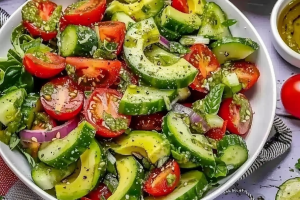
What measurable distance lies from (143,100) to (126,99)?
0.16 ft

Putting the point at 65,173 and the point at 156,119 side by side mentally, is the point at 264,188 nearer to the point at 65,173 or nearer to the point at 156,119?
the point at 156,119

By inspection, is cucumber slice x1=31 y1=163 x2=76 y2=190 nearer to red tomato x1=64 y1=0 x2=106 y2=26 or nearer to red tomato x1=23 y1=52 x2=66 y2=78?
red tomato x1=23 y1=52 x2=66 y2=78

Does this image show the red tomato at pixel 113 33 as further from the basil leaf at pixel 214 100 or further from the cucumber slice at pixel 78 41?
the basil leaf at pixel 214 100

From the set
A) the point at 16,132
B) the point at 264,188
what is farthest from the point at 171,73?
the point at 264,188

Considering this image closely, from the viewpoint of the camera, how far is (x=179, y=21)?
153 centimetres

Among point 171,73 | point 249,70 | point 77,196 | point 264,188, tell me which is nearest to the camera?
point 77,196

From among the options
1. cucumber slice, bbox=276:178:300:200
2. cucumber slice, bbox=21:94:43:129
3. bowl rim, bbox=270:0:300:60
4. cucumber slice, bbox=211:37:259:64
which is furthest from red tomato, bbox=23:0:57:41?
cucumber slice, bbox=276:178:300:200

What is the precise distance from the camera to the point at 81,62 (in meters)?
1.41

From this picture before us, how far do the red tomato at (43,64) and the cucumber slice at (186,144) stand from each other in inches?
14.4

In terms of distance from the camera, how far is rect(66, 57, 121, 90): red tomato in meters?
1.41

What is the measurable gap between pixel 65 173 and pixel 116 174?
0.15 meters

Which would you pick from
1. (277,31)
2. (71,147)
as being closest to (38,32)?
(71,147)

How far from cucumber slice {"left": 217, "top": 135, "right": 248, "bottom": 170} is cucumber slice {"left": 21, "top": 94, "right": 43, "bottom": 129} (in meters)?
0.55

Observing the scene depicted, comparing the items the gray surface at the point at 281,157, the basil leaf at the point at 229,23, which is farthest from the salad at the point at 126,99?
the gray surface at the point at 281,157
